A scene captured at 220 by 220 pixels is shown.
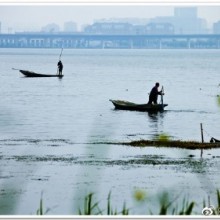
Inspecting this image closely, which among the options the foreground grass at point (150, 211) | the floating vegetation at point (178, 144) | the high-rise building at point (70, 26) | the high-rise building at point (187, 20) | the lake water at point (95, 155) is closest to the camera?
the foreground grass at point (150, 211)

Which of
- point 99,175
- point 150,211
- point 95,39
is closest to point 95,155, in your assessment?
point 99,175

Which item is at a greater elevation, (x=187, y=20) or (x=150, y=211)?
(x=187, y=20)

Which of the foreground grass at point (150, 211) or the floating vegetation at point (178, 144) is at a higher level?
the foreground grass at point (150, 211)

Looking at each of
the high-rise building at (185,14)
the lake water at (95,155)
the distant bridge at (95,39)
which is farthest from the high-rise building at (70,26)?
the high-rise building at (185,14)

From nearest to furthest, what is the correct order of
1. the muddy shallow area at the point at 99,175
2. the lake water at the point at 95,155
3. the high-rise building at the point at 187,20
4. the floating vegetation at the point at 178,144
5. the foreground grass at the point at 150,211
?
the foreground grass at the point at 150,211, the muddy shallow area at the point at 99,175, the lake water at the point at 95,155, the floating vegetation at the point at 178,144, the high-rise building at the point at 187,20

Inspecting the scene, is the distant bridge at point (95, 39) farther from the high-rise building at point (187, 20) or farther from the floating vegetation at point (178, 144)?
the floating vegetation at point (178, 144)

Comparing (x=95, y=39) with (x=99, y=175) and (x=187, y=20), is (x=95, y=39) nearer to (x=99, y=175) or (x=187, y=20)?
(x=187, y=20)

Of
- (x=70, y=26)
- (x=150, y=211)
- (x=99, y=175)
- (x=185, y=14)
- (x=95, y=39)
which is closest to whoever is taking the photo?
(x=150, y=211)

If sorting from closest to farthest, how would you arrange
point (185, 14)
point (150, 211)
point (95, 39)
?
point (150, 211) → point (185, 14) → point (95, 39)

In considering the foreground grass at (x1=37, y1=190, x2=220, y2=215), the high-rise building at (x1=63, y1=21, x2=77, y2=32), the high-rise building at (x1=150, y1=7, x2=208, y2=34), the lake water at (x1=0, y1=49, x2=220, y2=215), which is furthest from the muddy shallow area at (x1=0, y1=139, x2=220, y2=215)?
the high-rise building at (x1=150, y1=7, x2=208, y2=34)

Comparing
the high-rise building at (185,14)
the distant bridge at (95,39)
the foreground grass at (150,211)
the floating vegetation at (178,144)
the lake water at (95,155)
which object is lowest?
the lake water at (95,155)

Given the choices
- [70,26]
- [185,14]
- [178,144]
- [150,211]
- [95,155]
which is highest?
[185,14]

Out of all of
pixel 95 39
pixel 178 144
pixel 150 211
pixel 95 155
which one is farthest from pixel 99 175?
pixel 95 39

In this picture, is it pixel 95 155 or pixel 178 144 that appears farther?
pixel 178 144
